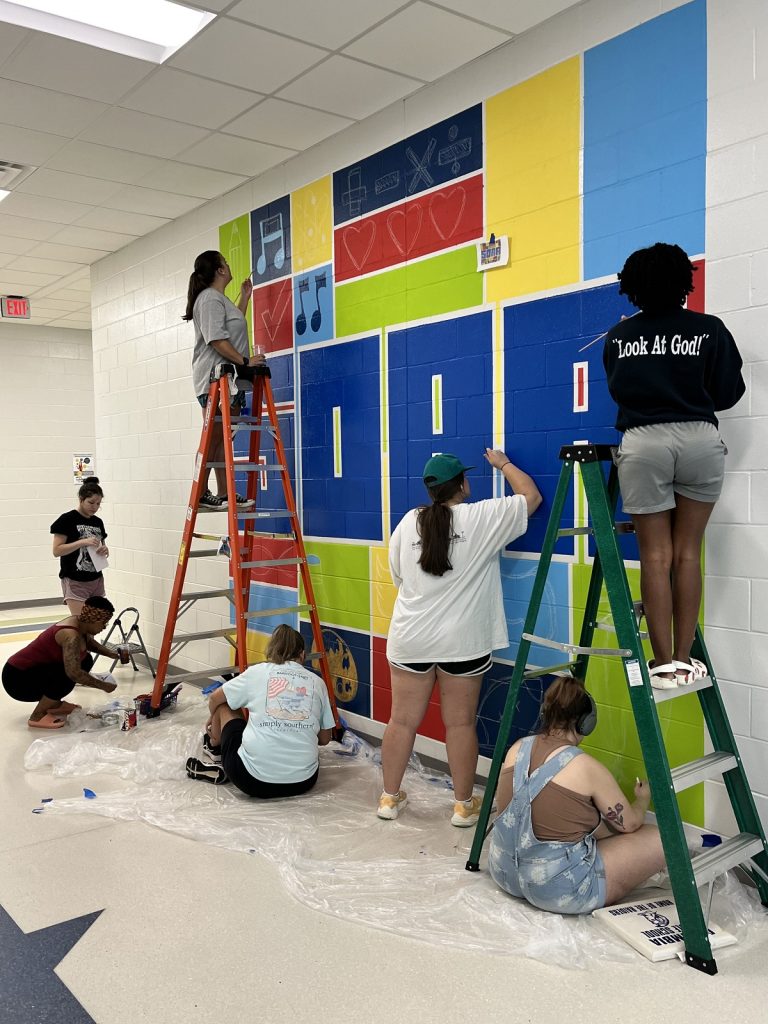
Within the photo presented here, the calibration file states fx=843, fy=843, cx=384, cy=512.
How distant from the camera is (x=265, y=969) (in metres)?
2.38

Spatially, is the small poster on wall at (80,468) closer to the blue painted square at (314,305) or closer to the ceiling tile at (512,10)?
the blue painted square at (314,305)

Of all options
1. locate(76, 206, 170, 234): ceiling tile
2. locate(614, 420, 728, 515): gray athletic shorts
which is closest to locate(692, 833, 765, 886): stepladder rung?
locate(614, 420, 728, 515): gray athletic shorts

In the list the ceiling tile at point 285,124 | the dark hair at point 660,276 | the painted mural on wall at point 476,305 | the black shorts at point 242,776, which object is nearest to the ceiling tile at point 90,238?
the painted mural on wall at point 476,305

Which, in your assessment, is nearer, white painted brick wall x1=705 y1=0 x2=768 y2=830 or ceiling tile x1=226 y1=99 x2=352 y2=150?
white painted brick wall x1=705 y1=0 x2=768 y2=830

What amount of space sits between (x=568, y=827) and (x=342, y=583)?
2.18m

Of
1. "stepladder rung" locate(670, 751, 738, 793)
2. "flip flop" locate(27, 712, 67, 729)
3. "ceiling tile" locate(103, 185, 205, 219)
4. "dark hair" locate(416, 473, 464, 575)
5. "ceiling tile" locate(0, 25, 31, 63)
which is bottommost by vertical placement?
"flip flop" locate(27, 712, 67, 729)

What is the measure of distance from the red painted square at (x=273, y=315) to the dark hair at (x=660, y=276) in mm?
2576

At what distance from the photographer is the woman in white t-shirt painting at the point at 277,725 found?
11.5ft

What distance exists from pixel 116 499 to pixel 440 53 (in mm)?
4418

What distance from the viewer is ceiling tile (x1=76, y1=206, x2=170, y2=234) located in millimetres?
5555

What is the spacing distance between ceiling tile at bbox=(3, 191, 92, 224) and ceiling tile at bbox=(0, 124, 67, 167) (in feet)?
2.04

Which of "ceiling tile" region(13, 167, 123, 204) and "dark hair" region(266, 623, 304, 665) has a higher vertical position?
"ceiling tile" region(13, 167, 123, 204)

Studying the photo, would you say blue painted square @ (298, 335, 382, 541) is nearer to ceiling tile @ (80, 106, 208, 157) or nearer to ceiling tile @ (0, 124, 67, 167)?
ceiling tile @ (80, 106, 208, 157)

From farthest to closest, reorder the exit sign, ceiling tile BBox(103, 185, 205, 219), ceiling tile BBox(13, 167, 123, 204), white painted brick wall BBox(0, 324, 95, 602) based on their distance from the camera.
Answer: white painted brick wall BBox(0, 324, 95, 602) < the exit sign < ceiling tile BBox(103, 185, 205, 219) < ceiling tile BBox(13, 167, 123, 204)
